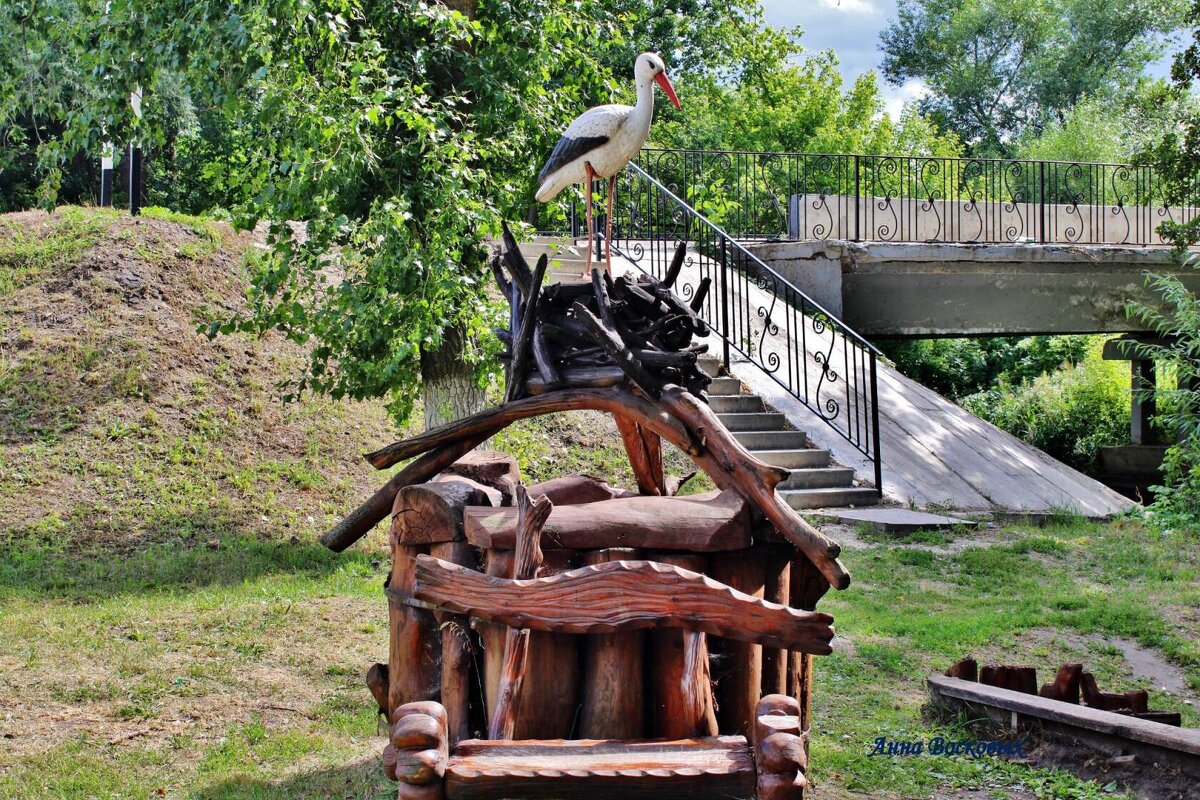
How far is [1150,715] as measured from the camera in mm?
4777

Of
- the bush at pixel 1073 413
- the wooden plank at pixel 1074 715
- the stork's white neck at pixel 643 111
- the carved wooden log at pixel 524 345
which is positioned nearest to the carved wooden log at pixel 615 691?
the carved wooden log at pixel 524 345

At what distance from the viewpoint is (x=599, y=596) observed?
322 centimetres

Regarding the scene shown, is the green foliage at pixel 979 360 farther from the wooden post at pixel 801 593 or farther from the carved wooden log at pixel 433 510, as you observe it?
the carved wooden log at pixel 433 510

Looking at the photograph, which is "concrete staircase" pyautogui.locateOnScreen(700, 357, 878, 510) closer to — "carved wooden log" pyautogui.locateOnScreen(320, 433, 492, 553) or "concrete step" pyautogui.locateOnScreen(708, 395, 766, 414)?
"concrete step" pyautogui.locateOnScreen(708, 395, 766, 414)

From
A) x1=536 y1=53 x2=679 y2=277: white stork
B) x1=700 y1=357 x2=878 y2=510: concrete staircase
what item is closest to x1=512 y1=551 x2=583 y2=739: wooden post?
x1=536 y1=53 x2=679 y2=277: white stork

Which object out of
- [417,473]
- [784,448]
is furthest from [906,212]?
[417,473]

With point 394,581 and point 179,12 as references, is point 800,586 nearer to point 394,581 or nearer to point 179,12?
point 394,581

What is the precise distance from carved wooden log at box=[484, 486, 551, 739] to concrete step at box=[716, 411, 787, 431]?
882 cm

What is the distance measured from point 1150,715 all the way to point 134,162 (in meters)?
13.6

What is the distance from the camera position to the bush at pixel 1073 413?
76.1ft

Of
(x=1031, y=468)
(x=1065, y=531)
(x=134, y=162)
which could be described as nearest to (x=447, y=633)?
(x=1065, y=531)

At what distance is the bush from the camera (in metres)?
23.2

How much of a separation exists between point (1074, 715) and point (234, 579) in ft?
20.3

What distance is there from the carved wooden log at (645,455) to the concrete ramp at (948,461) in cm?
749
